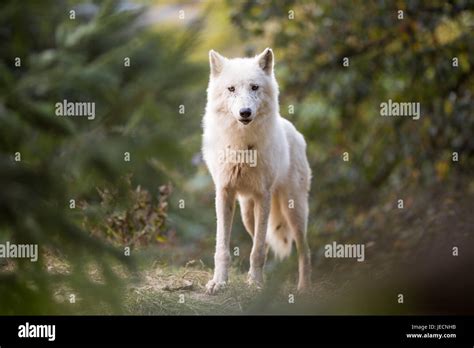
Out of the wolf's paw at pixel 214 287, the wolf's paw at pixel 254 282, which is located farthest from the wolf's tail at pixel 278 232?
the wolf's paw at pixel 214 287

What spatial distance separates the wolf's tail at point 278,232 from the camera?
204 inches

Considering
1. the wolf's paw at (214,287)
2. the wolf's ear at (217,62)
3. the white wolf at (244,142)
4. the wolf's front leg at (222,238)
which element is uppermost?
the wolf's ear at (217,62)

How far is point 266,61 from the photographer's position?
4398mm

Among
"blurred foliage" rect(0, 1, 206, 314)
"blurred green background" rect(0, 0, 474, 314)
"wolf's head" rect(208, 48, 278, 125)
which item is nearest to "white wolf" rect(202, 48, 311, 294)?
"wolf's head" rect(208, 48, 278, 125)

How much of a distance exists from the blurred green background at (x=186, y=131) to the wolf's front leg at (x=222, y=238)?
227 mm

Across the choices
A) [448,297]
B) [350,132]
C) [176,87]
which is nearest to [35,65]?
[176,87]

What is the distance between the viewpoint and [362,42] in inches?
365

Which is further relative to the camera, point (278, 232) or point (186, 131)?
point (278, 232)

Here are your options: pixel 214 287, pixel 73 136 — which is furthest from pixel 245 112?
pixel 73 136

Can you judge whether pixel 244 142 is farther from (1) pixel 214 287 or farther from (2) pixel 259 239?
(1) pixel 214 287

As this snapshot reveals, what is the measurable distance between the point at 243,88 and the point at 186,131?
2407 millimetres

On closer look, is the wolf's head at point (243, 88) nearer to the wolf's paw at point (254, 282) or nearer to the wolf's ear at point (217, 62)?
the wolf's ear at point (217, 62)

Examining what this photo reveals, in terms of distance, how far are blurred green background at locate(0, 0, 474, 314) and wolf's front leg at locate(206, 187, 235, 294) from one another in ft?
0.75

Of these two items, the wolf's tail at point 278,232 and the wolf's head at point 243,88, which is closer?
the wolf's head at point 243,88
